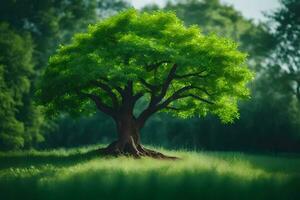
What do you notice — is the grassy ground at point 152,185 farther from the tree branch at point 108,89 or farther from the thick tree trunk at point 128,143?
the tree branch at point 108,89

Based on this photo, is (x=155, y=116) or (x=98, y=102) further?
(x=155, y=116)

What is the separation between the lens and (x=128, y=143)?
24.2 meters

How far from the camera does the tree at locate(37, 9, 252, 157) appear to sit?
2212 centimetres

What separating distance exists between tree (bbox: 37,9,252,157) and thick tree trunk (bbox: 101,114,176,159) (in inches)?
2.0

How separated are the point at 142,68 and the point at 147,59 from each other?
1.16 m

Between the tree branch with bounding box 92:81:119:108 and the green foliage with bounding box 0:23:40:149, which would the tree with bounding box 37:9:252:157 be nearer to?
the tree branch with bounding box 92:81:119:108

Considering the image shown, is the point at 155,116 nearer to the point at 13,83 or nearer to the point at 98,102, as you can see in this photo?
the point at 13,83

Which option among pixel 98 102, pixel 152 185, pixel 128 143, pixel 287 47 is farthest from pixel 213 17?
pixel 152 185

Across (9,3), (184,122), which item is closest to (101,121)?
(184,122)

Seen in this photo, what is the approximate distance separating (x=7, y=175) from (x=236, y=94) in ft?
39.8

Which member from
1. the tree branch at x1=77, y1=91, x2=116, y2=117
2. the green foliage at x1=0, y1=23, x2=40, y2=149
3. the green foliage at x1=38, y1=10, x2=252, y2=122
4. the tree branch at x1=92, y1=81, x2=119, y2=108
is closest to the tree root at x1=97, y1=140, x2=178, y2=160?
the tree branch at x1=77, y1=91, x2=116, y2=117

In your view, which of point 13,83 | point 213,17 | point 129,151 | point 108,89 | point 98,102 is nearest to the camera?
point 129,151

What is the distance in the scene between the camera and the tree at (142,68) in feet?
72.6

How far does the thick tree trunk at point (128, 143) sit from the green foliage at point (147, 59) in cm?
204
